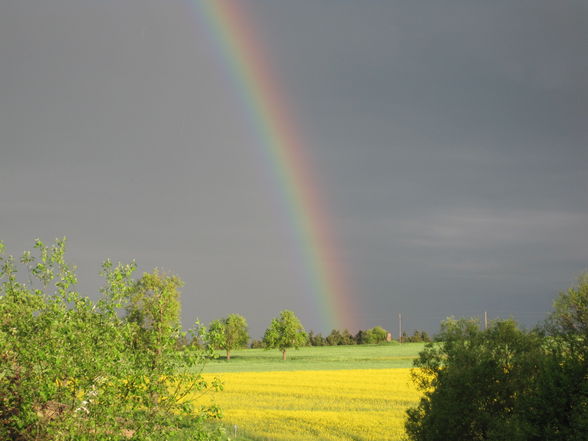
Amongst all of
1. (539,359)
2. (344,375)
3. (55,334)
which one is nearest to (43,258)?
(55,334)

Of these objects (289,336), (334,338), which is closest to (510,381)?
(289,336)

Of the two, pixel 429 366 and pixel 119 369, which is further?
pixel 429 366

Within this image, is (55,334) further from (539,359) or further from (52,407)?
(539,359)

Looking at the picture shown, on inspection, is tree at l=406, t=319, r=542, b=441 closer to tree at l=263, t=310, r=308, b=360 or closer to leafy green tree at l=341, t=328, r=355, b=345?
tree at l=263, t=310, r=308, b=360

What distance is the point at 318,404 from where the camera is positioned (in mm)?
52156

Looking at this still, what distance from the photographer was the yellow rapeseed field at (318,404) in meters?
37.8

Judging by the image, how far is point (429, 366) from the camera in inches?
1348

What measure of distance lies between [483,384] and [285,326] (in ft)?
364

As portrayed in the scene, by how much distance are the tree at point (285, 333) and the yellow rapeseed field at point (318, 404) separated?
52.9m

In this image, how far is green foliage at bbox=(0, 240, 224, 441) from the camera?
15.6m

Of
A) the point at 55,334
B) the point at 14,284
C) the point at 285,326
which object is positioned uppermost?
the point at 285,326

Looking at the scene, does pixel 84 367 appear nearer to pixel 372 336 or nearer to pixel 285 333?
pixel 285 333

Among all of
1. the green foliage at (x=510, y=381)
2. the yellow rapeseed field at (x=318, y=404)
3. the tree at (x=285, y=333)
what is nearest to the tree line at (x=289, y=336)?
the tree at (x=285, y=333)

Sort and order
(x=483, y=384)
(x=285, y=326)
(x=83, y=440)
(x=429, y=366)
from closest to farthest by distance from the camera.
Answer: (x=83, y=440), (x=483, y=384), (x=429, y=366), (x=285, y=326)
